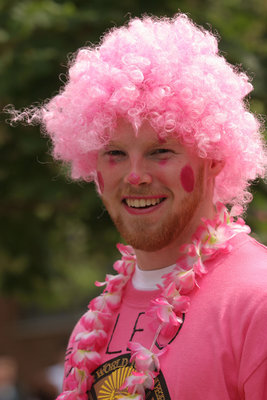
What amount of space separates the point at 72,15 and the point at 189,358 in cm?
377

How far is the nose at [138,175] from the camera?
8.40 ft

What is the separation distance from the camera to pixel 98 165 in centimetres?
282

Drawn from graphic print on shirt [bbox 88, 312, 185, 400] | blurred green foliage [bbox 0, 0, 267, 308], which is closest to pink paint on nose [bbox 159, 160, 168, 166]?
graphic print on shirt [bbox 88, 312, 185, 400]

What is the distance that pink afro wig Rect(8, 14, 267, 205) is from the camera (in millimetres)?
2600

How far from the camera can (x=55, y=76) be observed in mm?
5332

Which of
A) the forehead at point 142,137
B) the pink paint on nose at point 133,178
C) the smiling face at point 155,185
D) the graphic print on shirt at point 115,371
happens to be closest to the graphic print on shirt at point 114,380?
the graphic print on shirt at point 115,371

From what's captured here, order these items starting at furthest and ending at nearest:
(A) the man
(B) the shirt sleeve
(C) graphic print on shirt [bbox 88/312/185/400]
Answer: (C) graphic print on shirt [bbox 88/312/185/400]
(A) the man
(B) the shirt sleeve

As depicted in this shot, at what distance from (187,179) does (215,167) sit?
24cm

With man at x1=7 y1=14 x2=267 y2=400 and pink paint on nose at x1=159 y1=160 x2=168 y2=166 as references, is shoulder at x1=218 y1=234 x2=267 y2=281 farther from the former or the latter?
pink paint on nose at x1=159 y1=160 x2=168 y2=166

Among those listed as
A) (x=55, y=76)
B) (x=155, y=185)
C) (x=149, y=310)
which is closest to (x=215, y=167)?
(x=155, y=185)

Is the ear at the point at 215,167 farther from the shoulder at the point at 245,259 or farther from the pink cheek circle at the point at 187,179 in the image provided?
the shoulder at the point at 245,259

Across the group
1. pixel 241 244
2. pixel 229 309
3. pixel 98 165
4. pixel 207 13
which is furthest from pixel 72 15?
pixel 229 309

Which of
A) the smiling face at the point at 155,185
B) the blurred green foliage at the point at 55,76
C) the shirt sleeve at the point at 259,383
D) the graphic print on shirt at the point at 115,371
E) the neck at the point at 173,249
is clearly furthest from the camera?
the blurred green foliage at the point at 55,76

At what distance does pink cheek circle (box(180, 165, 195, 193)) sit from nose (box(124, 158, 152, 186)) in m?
0.14
